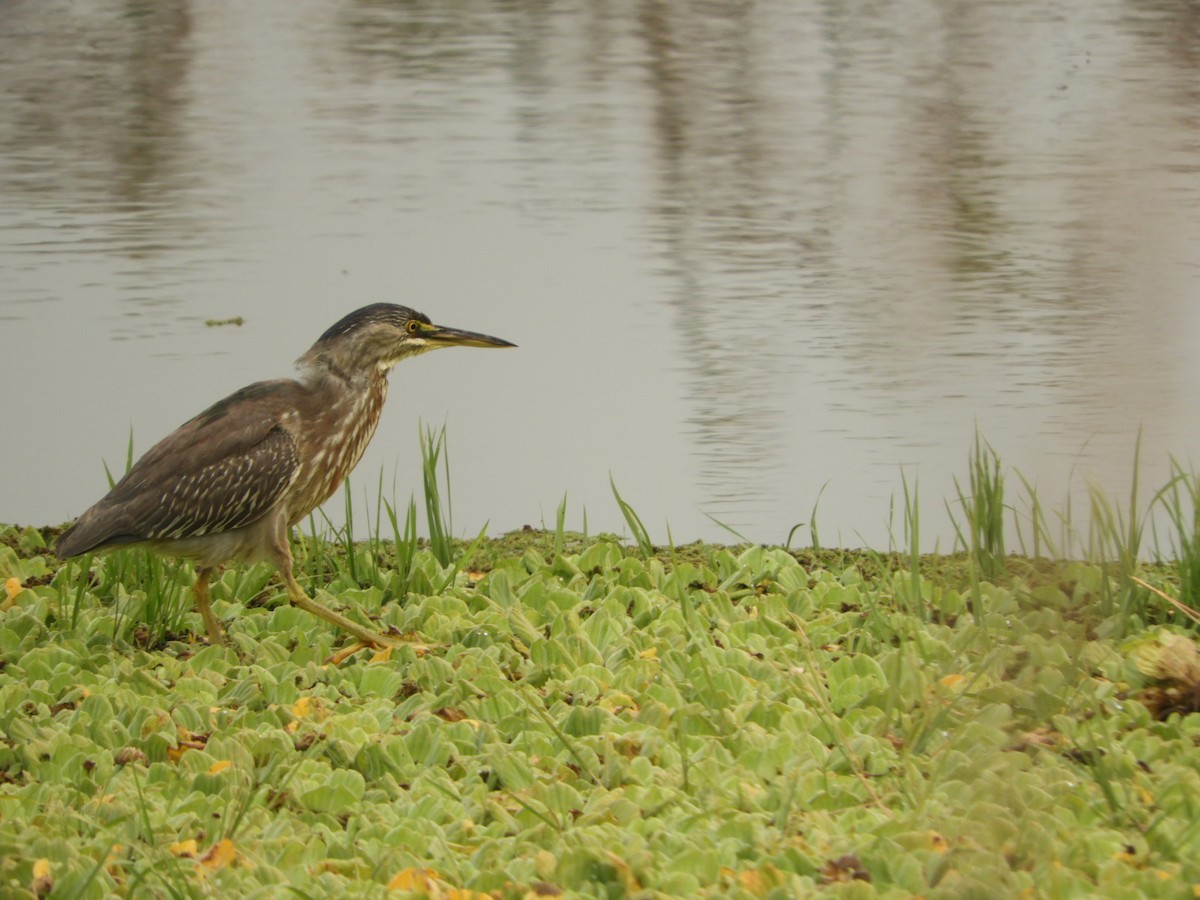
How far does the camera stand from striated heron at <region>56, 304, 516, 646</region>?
2.84 m

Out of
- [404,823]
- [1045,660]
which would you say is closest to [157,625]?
[404,823]

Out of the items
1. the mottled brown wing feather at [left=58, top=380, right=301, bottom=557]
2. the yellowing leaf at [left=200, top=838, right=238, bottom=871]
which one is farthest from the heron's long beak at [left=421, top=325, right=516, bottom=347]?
the yellowing leaf at [left=200, top=838, right=238, bottom=871]

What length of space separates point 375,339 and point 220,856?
1508 millimetres

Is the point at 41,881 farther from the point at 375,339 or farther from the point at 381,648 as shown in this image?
the point at 375,339

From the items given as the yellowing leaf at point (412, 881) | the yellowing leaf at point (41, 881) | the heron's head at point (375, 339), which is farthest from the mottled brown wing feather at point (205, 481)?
the yellowing leaf at point (412, 881)

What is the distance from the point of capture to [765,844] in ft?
5.92

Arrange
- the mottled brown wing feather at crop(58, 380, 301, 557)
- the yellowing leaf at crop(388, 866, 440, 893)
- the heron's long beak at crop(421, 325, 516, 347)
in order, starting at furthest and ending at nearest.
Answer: the heron's long beak at crop(421, 325, 516, 347), the mottled brown wing feather at crop(58, 380, 301, 557), the yellowing leaf at crop(388, 866, 440, 893)

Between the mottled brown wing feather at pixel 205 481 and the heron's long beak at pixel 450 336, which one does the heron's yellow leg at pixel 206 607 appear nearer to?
the mottled brown wing feather at pixel 205 481

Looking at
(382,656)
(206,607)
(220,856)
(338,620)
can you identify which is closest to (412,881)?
(220,856)

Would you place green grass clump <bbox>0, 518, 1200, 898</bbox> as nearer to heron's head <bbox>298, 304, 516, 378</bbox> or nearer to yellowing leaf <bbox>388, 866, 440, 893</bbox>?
yellowing leaf <bbox>388, 866, 440, 893</bbox>

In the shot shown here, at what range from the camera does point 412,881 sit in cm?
168

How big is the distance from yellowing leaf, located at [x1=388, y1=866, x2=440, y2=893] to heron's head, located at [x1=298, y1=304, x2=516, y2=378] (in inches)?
60.0

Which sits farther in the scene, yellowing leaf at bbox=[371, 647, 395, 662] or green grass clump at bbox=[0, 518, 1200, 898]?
yellowing leaf at bbox=[371, 647, 395, 662]

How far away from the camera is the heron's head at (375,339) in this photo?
9.88 feet
